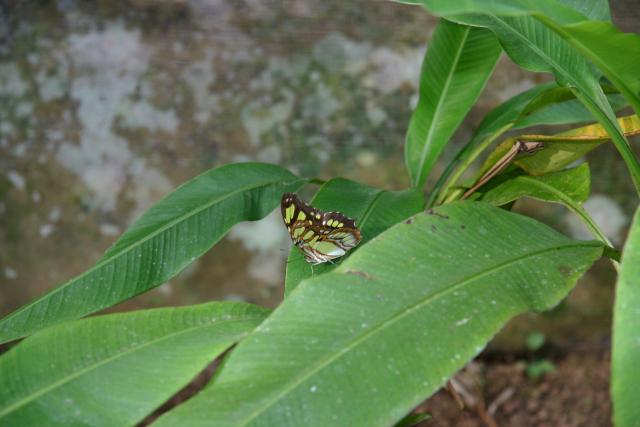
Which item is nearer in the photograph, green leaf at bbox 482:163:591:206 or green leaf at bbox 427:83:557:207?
green leaf at bbox 482:163:591:206

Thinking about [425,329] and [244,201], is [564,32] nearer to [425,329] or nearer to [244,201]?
[425,329]

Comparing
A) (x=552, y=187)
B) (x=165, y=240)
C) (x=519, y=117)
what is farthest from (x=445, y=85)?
(x=165, y=240)

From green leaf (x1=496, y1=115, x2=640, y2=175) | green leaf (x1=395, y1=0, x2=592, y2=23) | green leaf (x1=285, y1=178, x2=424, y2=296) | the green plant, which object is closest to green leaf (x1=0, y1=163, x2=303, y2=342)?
the green plant

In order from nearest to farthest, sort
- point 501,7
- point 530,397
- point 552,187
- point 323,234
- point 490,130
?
point 501,7
point 323,234
point 552,187
point 490,130
point 530,397

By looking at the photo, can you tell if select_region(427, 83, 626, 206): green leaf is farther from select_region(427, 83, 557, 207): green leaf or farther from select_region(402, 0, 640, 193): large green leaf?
select_region(402, 0, 640, 193): large green leaf

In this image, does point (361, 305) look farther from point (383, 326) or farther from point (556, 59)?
point (556, 59)
